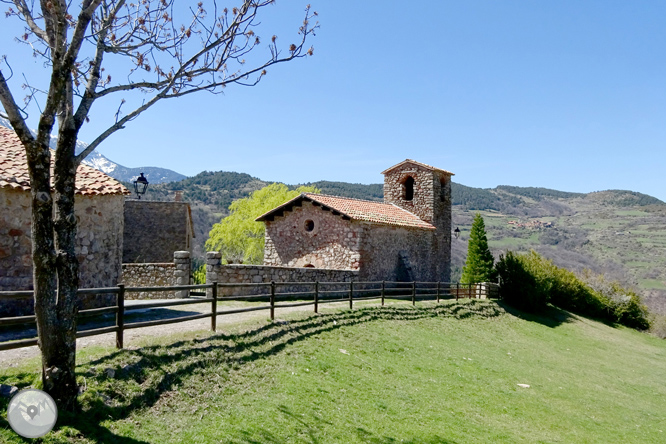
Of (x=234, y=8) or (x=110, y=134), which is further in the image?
(x=234, y=8)

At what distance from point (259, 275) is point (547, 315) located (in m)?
17.8

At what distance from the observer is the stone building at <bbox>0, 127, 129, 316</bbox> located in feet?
30.6

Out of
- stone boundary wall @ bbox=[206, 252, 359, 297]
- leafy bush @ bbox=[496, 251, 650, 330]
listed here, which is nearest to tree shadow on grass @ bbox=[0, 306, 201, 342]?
stone boundary wall @ bbox=[206, 252, 359, 297]

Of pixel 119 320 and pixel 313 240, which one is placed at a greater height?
pixel 313 240

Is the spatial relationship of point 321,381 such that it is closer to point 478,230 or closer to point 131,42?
point 131,42

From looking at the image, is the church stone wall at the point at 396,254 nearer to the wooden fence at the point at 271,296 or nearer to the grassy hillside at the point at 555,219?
the wooden fence at the point at 271,296

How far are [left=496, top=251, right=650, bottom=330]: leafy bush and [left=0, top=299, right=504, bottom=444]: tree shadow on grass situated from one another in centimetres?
1899

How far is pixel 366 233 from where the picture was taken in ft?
72.7

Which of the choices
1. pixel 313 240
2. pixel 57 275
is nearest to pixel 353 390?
pixel 57 275

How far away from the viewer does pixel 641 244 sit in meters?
98.8

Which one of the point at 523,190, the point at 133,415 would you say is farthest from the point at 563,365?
the point at 523,190

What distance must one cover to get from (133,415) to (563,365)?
14281 mm

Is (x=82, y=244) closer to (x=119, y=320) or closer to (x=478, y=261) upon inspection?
(x=119, y=320)

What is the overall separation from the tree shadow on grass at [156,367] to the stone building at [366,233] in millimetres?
10091
